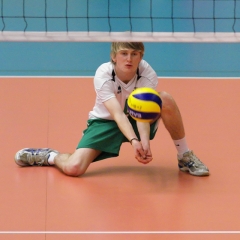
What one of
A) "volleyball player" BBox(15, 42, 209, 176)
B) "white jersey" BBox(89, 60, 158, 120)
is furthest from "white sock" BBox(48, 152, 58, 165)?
"white jersey" BBox(89, 60, 158, 120)

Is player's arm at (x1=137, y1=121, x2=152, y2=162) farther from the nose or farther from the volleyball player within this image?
the nose

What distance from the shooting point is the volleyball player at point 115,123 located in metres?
4.18

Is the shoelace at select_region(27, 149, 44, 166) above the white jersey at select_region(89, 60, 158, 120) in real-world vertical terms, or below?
below

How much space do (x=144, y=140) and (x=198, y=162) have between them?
54 centimetres

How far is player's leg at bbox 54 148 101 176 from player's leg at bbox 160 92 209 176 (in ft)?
1.81

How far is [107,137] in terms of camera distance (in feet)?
14.3

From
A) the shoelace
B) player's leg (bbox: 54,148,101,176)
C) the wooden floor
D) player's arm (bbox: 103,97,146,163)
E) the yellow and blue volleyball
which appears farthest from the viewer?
the shoelace

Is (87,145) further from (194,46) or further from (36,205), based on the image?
(194,46)

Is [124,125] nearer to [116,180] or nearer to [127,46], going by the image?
[116,180]

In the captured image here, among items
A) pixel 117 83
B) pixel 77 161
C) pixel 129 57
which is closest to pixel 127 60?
pixel 129 57

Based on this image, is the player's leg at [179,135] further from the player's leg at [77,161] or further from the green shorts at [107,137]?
the player's leg at [77,161]

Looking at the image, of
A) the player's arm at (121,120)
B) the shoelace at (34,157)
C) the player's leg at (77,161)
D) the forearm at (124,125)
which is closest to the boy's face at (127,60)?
the player's arm at (121,120)

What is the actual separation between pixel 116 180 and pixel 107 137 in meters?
0.31

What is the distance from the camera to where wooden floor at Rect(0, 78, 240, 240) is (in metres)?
3.49
